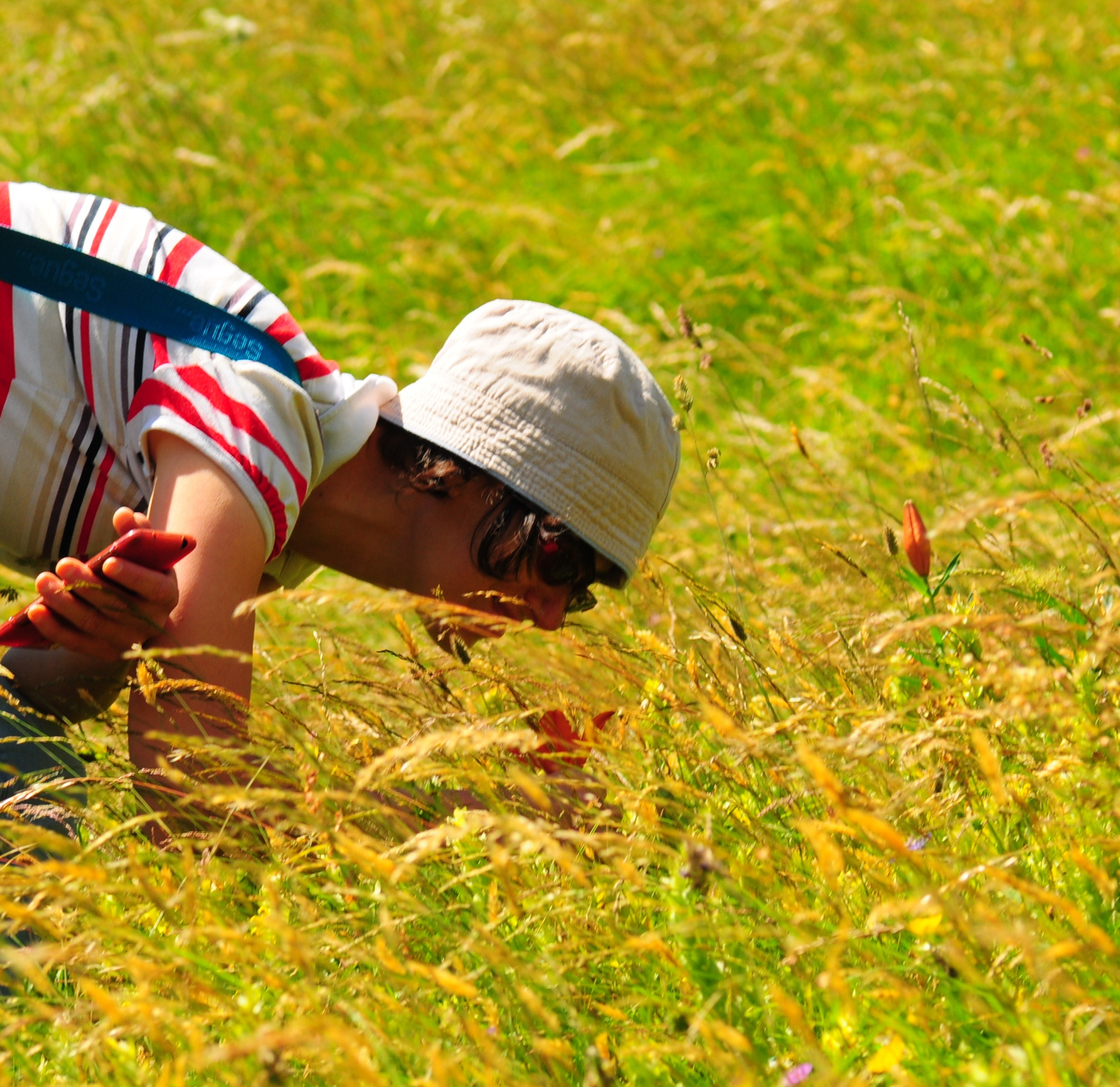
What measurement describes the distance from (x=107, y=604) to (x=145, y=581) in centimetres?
7

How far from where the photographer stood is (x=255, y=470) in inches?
75.0

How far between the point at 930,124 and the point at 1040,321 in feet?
5.12

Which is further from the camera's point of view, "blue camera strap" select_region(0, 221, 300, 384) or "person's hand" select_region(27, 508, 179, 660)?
"blue camera strap" select_region(0, 221, 300, 384)

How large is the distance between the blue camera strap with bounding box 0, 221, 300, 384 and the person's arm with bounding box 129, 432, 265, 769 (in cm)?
22

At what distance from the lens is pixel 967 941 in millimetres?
1256

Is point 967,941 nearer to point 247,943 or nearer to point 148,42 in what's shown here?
point 247,943

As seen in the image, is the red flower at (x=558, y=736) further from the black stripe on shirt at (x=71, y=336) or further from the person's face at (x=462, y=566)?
the black stripe on shirt at (x=71, y=336)

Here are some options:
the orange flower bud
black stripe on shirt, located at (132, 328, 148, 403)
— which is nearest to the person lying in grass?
black stripe on shirt, located at (132, 328, 148, 403)

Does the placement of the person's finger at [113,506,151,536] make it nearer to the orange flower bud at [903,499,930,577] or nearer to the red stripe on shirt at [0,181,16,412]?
the red stripe on shirt at [0,181,16,412]

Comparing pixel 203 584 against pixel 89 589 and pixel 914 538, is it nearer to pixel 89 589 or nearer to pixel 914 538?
pixel 89 589

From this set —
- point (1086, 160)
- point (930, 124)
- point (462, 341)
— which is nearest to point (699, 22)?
point (930, 124)

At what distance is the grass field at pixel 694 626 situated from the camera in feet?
4.04

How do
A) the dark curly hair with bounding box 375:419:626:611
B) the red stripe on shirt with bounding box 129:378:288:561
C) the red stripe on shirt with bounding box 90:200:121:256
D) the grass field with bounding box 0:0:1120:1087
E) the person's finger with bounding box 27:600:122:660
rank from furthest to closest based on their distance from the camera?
the dark curly hair with bounding box 375:419:626:611 → the red stripe on shirt with bounding box 90:200:121:256 → the red stripe on shirt with bounding box 129:378:288:561 → the person's finger with bounding box 27:600:122:660 → the grass field with bounding box 0:0:1120:1087

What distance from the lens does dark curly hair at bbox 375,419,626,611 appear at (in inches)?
89.4
